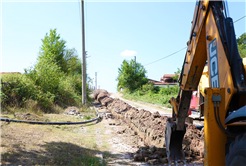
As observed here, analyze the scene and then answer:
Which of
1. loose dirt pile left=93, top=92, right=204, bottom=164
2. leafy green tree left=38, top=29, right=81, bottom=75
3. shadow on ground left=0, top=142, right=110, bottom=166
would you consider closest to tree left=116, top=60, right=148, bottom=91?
leafy green tree left=38, top=29, right=81, bottom=75

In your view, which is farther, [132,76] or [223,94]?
[132,76]

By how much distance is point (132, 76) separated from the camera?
4425 cm

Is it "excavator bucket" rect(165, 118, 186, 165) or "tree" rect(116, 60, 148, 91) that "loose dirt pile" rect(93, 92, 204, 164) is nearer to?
"excavator bucket" rect(165, 118, 186, 165)

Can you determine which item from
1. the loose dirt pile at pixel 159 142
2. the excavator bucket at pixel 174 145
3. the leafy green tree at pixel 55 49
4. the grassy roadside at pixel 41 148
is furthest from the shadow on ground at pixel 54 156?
the leafy green tree at pixel 55 49

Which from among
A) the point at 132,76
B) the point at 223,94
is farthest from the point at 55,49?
the point at 223,94

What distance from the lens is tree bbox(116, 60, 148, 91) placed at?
43522 mm

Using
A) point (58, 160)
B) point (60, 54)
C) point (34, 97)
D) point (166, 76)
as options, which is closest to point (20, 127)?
point (58, 160)

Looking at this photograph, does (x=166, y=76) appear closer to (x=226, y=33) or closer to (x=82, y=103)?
(x=82, y=103)

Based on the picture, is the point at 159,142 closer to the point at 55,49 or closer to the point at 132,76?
the point at 55,49

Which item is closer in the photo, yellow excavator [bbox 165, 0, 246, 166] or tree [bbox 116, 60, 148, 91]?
yellow excavator [bbox 165, 0, 246, 166]

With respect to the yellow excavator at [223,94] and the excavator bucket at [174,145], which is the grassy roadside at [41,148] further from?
the yellow excavator at [223,94]

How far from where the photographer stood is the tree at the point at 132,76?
4352 cm

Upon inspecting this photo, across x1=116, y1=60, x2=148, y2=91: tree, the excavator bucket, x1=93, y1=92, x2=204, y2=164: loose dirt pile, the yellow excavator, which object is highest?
x1=116, y1=60, x2=148, y2=91: tree

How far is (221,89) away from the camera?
2619mm
